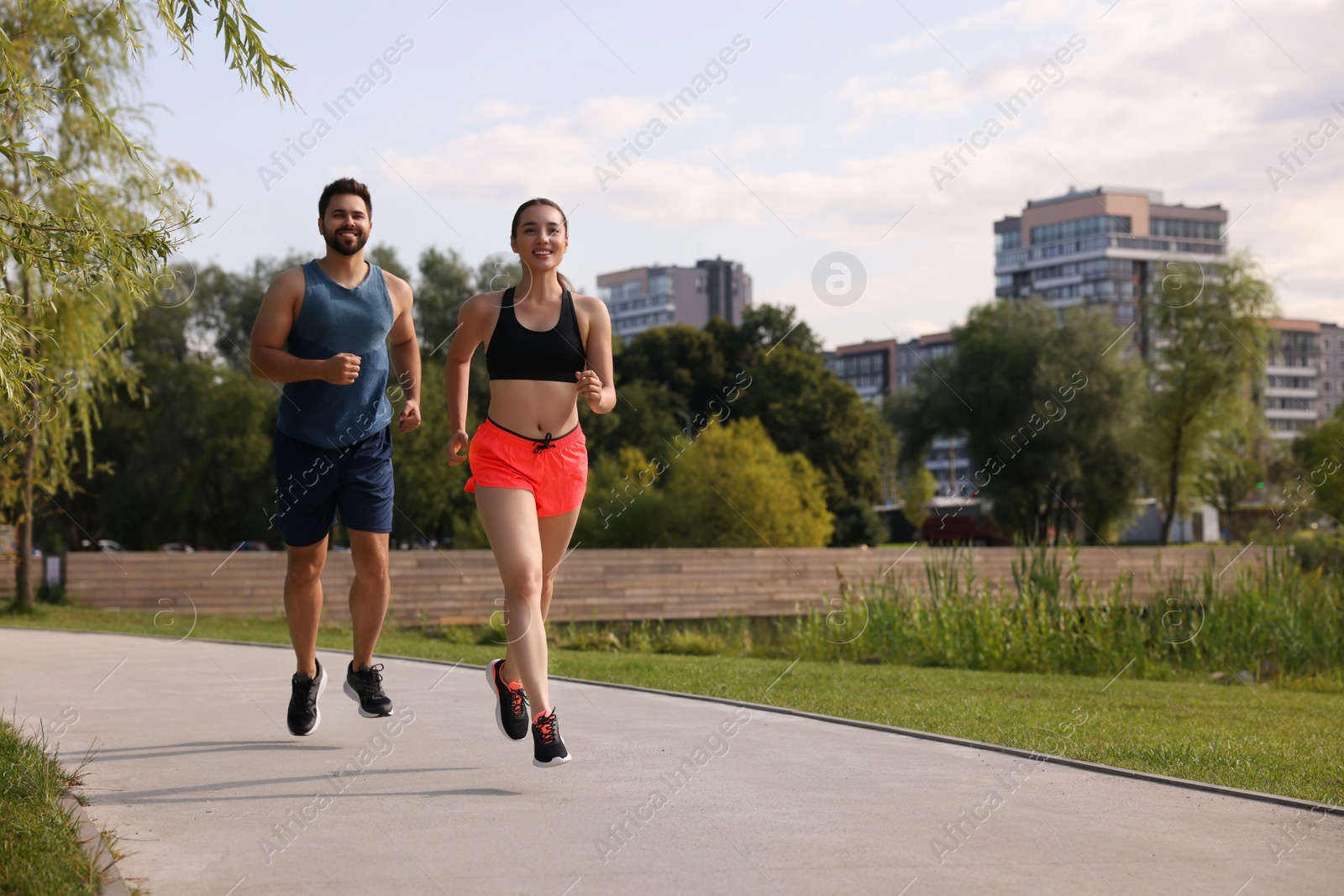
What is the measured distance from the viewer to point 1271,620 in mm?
13602

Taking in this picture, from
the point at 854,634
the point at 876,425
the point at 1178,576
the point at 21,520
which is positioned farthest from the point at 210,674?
the point at 876,425

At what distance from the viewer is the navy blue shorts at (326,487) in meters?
5.78

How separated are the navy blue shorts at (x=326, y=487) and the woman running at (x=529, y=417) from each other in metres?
0.51

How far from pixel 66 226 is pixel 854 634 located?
11127 mm

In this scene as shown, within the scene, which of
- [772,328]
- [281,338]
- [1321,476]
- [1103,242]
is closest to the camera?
[281,338]

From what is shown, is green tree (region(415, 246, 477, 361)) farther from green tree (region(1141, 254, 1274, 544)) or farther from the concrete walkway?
the concrete walkway

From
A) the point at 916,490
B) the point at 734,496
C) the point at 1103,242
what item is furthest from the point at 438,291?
the point at 1103,242

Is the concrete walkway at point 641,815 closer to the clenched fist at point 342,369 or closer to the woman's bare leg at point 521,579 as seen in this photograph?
the woman's bare leg at point 521,579

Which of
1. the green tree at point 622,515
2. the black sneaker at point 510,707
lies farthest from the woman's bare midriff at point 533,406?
the green tree at point 622,515

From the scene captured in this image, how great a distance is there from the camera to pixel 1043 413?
1858 inches

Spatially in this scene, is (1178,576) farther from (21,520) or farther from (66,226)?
(21,520)

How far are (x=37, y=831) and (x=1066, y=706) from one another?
6651mm

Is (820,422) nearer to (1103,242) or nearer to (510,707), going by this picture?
(510,707)

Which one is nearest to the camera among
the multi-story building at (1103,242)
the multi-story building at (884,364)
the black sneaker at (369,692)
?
the black sneaker at (369,692)
